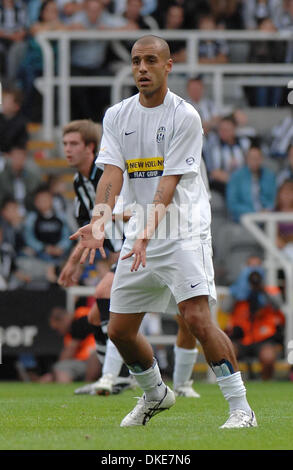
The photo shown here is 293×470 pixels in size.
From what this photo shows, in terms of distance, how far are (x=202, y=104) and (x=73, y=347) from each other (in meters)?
5.21

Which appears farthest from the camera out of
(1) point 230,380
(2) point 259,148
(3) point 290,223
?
(2) point 259,148

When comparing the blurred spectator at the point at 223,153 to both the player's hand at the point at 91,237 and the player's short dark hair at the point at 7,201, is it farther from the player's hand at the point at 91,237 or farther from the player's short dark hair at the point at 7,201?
the player's hand at the point at 91,237

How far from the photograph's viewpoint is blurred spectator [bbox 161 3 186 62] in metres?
18.4

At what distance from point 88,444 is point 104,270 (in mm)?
8203

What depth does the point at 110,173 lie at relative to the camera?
271 inches

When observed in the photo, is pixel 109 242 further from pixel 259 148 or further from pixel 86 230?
pixel 259 148

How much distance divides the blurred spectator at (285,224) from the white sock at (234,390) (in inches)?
335

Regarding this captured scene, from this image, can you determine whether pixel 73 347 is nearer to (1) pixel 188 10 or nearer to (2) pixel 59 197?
(2) pixel 59 197

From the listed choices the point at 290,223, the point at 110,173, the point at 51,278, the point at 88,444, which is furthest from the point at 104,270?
the point at 88,444

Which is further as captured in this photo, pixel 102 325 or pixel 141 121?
pixel 102 325

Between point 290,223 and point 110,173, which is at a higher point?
point 110,173

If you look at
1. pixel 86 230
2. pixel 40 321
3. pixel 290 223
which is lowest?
pixel 40 321

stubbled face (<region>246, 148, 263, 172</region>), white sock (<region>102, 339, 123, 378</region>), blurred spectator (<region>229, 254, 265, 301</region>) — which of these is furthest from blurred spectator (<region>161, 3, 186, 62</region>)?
white sock (<region>102, 339, 123, 378</region>)

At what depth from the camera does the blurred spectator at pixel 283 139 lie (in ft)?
56.9
